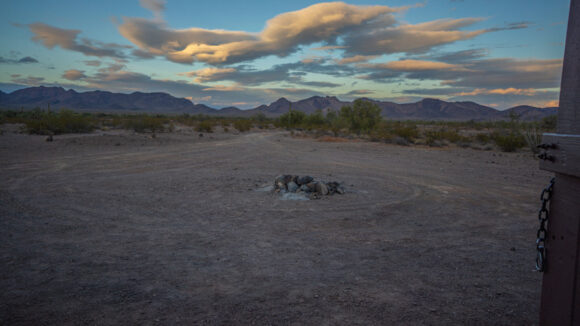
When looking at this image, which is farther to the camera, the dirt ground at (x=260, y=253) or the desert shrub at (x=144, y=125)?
the desert shrub at (x=144, y=125)

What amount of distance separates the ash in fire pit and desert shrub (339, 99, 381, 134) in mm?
28496

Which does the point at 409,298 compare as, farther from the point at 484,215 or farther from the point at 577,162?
the point at 484,215

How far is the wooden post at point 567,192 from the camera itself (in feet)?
6.41

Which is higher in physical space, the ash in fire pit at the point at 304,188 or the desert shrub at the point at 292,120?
the desert shrub at the point at 292,120

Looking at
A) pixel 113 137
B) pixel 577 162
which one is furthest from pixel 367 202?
pixel 113 137

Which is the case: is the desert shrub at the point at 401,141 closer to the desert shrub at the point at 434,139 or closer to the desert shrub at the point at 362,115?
the desert shrub at the point at 434,139

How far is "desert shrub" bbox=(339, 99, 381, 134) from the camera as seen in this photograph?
121 ft

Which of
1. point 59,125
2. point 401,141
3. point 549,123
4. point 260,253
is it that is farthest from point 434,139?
point 59,125

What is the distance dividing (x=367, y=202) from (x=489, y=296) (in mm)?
4819

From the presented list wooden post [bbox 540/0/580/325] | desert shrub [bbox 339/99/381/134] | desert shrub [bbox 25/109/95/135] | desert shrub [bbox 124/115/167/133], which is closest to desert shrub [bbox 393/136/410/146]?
desert shrub [bbox 339/99/381/134]

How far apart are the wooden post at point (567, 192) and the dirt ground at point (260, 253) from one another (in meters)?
1.45

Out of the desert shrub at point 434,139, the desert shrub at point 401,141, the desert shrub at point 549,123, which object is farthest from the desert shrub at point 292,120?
the desert shrub at point 549,123

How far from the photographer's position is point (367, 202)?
869 cm

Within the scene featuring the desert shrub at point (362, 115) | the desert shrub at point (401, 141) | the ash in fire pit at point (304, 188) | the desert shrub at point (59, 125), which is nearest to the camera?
the ash in fire pit at point (304, 188)
